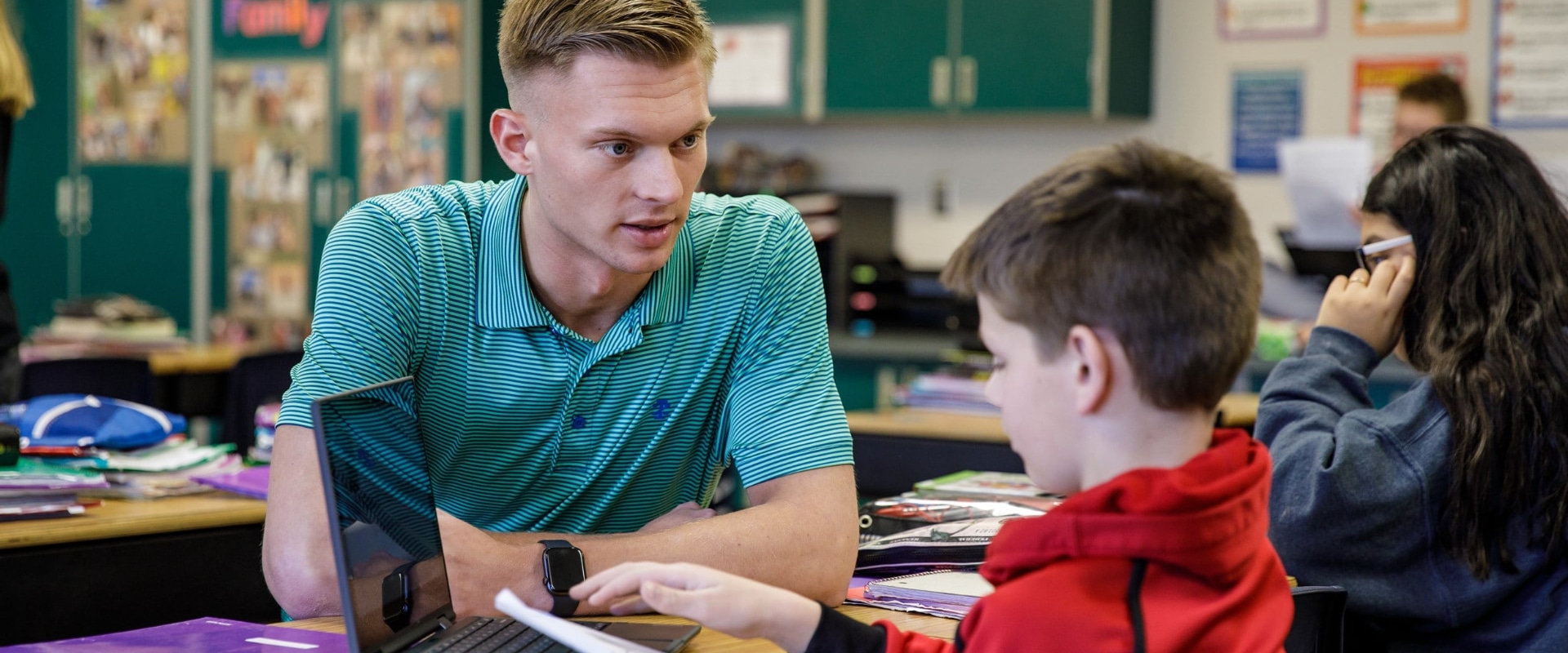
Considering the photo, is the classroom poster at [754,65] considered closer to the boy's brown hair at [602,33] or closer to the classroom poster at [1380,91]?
the classroom poster at [1380,91]

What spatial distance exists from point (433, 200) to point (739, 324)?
372mm

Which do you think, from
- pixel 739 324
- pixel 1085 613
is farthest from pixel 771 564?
Result: pixel 1085 613

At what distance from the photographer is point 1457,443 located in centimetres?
169

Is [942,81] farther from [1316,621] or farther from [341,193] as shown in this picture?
[1316,621]

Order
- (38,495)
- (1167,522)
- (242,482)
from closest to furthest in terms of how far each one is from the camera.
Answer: (1167,522) < (38,495) < (242,482)

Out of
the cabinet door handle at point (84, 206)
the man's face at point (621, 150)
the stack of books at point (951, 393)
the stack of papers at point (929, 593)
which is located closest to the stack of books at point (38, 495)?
A: the man's face at point (621, 150)

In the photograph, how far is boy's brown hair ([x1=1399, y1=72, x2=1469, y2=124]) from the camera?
448 cm

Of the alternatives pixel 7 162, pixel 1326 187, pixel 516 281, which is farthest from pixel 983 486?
pixel 1326 187

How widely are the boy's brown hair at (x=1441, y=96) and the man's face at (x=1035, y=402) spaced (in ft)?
12.7

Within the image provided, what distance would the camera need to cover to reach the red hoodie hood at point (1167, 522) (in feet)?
3.10

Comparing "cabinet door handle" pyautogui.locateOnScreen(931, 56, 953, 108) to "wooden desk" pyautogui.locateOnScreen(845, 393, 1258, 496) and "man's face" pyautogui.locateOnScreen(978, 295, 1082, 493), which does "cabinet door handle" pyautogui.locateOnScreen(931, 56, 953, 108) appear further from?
"man's face" pyautogui.locateOnScreen(978, 295, 1082, 493)

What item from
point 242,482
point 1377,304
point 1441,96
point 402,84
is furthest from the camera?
point 402,84

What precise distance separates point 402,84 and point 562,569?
16.4 feet

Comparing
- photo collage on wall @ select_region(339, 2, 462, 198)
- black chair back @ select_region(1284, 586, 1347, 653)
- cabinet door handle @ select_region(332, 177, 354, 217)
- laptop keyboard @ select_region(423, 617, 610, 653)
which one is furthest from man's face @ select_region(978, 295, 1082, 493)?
cabinet door handle @ select_region(332, 177, 354, 217)
